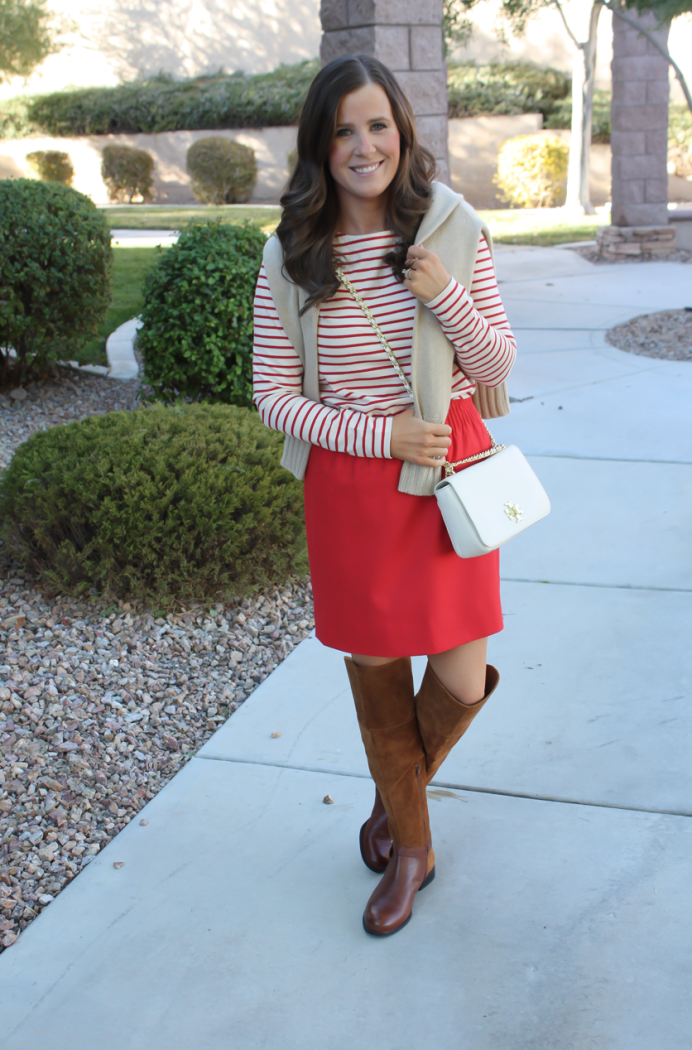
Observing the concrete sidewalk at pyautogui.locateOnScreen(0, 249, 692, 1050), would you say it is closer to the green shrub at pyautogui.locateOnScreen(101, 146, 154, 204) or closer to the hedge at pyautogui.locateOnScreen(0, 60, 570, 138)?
the hedge at pyautogui.locateOnScreen(0, 60, 570, 138)

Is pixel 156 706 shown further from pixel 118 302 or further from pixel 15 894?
pixel 118 302

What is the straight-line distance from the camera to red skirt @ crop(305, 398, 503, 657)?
6.41ft

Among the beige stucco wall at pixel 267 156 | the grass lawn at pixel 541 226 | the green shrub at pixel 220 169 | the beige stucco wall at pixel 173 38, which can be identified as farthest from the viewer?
the beige stucco wall at pixel 173 38

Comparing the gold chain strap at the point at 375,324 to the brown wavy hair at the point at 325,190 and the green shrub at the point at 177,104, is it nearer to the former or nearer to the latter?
the brown wavy hair at the point at 325,190

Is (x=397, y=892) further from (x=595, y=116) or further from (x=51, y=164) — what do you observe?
(x=51, y=164)

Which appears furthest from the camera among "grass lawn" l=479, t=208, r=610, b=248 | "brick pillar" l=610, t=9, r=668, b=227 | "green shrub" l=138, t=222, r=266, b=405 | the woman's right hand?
"grass lawn" l=479, t=208, r=610, b=248

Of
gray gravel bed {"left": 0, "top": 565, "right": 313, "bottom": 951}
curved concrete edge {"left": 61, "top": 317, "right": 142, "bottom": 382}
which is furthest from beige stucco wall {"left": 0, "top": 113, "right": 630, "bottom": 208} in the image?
gray gravel bed {"left": 0, "top": 565, "right": 313, "bottom": 951}

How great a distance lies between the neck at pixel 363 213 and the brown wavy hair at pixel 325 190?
0.8 inches

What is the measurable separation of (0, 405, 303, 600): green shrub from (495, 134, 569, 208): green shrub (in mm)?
17714

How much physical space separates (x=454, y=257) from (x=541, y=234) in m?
14.7

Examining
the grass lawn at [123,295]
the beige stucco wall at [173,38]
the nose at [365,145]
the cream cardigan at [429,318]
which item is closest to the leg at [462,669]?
the cream cardigan at [429,318]

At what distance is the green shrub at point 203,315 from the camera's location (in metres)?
5.62

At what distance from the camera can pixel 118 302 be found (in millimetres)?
9172

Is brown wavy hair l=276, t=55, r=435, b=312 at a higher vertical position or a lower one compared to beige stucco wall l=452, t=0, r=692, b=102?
lower
